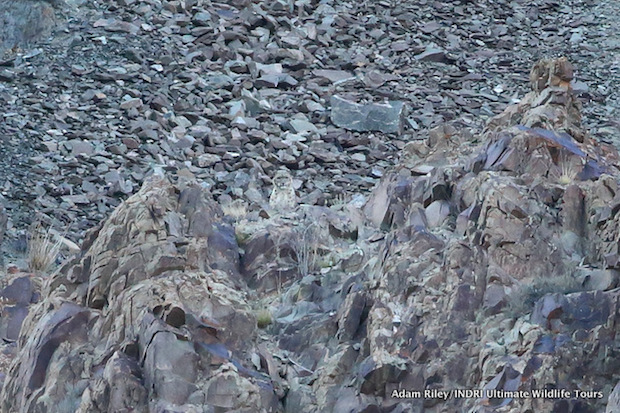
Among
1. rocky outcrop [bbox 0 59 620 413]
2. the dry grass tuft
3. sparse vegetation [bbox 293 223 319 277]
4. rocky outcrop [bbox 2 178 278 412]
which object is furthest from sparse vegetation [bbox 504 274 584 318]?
the dry grass tuft

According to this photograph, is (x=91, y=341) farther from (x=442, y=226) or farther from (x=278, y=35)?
(x=278, y=35)

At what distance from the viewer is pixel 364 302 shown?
9.71 meters

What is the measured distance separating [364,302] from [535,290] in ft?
4.49

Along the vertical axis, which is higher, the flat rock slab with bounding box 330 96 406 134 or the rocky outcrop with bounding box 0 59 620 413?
the rocky outcrop with bounding box 0 59 620 413

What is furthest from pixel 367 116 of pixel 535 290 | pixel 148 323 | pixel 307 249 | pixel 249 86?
pixel 148 323

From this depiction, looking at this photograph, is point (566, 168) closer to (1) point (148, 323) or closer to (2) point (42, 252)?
(1) point (148, 323)

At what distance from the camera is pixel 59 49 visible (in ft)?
73.4

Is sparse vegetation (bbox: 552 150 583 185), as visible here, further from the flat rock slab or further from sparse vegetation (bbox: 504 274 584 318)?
the flat rock slab

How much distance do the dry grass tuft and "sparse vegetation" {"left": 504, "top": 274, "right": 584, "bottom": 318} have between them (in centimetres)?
724

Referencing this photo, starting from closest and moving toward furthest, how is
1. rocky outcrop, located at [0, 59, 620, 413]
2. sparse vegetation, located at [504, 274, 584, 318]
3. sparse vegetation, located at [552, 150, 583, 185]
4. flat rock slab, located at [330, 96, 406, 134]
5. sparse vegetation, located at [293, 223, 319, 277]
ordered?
rocky outcrop, located at [0, 59, 620, 413] < sparse vegetation, located at [504, 274, 584, 318] < sparse vegetation, located at [552, 150, 583, 185] < sparse vegetation, located at [293, 223, 319, 277] < flat rock slab, located at [330, 96, 406, 134]

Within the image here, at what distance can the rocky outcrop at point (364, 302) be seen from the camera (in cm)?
865

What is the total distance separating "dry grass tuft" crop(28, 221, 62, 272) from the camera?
48.3 feet

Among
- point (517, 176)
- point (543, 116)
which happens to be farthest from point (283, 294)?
point (543, 116)

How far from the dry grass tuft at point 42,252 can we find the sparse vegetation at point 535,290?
7243 mm
